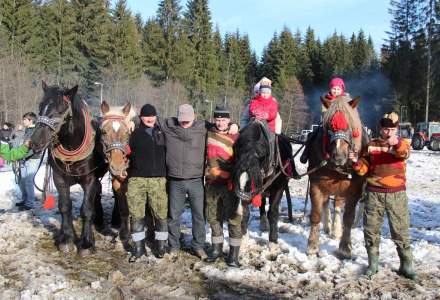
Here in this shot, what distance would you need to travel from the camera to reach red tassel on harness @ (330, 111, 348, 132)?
423 cm

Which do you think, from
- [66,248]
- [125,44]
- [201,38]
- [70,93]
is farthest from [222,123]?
[201,38]

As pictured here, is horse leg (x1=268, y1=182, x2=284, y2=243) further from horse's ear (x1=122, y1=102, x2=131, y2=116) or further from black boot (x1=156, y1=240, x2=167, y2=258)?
horse's ear (x1=122, y1=102, x2=131, y2=116)

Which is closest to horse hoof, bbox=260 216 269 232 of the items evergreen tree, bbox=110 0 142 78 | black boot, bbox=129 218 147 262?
black boot, bbox=129 218 147 262

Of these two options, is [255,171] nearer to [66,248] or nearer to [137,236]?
[137,236]

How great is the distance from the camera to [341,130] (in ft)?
13.9

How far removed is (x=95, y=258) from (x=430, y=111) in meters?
45.1

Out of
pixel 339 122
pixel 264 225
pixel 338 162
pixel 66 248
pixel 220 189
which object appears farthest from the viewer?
pixel 264 225

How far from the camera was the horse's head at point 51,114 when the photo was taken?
14.7 ft

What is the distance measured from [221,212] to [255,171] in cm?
96

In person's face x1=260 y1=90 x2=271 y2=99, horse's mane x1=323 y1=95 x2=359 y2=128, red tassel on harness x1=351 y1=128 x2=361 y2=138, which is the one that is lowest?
red tassel on harness x1=351 y1=128 x2=361 y2=138

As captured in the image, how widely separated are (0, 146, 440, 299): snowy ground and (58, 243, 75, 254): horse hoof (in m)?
0.10

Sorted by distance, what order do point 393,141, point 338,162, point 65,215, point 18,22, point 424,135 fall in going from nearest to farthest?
point 393,141 < point 338,162 < point 65,215 < point 424,135 < point 18,22

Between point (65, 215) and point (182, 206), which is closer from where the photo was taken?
point (182, 206)

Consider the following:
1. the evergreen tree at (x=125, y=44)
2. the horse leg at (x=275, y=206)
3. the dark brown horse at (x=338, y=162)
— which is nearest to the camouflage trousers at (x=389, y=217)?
the dark brown horse at (x=338, y=162)
